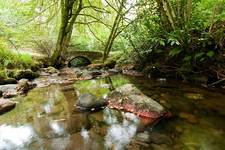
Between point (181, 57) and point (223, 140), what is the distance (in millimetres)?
4787

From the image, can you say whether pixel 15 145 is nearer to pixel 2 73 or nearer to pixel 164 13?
pixel 2 73

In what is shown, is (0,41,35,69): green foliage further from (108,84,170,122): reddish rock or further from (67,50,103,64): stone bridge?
(108,84,170,122): reddish rock

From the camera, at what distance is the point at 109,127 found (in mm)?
4191

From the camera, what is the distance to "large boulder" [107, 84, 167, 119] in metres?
4.64

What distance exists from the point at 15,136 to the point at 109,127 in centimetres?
138

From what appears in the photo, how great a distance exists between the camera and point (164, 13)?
7875 millimetres

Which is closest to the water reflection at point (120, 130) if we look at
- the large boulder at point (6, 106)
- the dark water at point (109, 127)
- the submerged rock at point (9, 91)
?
the dark water at point (109, 127)

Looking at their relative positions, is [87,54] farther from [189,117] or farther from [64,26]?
[189,117]

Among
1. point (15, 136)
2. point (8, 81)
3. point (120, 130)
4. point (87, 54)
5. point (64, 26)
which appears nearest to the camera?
point (15, 136)

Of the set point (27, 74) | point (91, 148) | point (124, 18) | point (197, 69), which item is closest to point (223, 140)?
point (91, 148)

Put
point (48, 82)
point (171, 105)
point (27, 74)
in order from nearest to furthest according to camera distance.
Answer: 1. point (171, 105)
2. point (48, 82)
3. point (27, 74)

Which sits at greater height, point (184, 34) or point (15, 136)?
point (184, 34)

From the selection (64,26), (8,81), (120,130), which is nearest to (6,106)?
(120,130)

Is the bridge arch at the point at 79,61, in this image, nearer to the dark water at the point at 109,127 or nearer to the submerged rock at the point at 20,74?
the submerged rock at the point at 20,74
